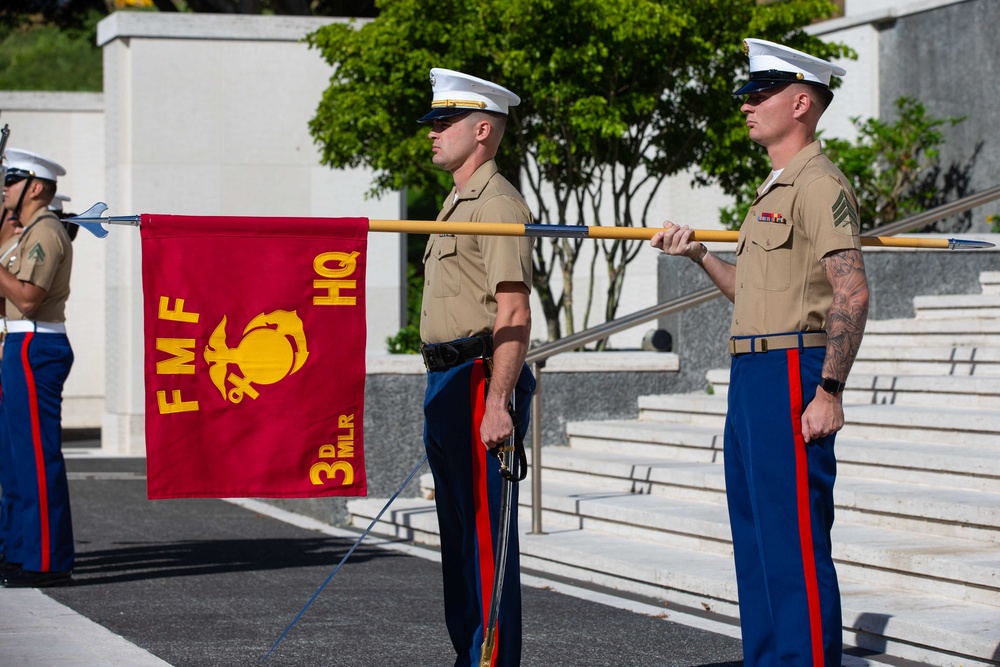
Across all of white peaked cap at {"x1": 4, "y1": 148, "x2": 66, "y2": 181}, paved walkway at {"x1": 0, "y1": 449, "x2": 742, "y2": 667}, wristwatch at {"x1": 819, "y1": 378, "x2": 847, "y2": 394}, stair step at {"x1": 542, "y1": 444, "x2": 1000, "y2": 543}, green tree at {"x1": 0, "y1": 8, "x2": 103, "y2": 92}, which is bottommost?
paved walkway at {"x1": 0, "y1": 449, "x2": 742, "y2": 667}

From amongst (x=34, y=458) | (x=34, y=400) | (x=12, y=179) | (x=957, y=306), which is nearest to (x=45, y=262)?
(x=12, y=179)

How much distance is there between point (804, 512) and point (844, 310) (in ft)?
2.06

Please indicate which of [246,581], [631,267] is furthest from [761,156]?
[246,581]

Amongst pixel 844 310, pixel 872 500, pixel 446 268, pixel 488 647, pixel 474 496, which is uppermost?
pixel 446 268

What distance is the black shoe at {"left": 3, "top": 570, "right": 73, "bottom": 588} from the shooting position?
748 centimetres

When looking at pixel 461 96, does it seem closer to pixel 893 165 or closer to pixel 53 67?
pixel 893 165

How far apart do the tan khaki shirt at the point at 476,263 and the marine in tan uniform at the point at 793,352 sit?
0.49 m

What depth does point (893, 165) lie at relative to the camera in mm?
15352

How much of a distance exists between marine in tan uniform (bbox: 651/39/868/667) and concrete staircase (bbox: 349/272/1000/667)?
4.30 feet

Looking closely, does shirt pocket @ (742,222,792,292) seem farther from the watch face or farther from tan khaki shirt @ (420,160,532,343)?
tan khaki shirt @ (420,160,532,343)

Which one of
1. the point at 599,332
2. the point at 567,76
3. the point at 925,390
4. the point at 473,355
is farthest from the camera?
the point at 567,76

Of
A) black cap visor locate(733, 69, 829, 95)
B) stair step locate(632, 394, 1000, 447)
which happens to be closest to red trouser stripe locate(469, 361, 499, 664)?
black cap visor locate(733, 69, 829, 95)

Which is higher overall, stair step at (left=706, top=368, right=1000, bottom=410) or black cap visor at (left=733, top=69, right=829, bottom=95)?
black cap visor at (left=733, top=69, right=829, bottom=95)

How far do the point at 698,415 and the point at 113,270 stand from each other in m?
8.54
